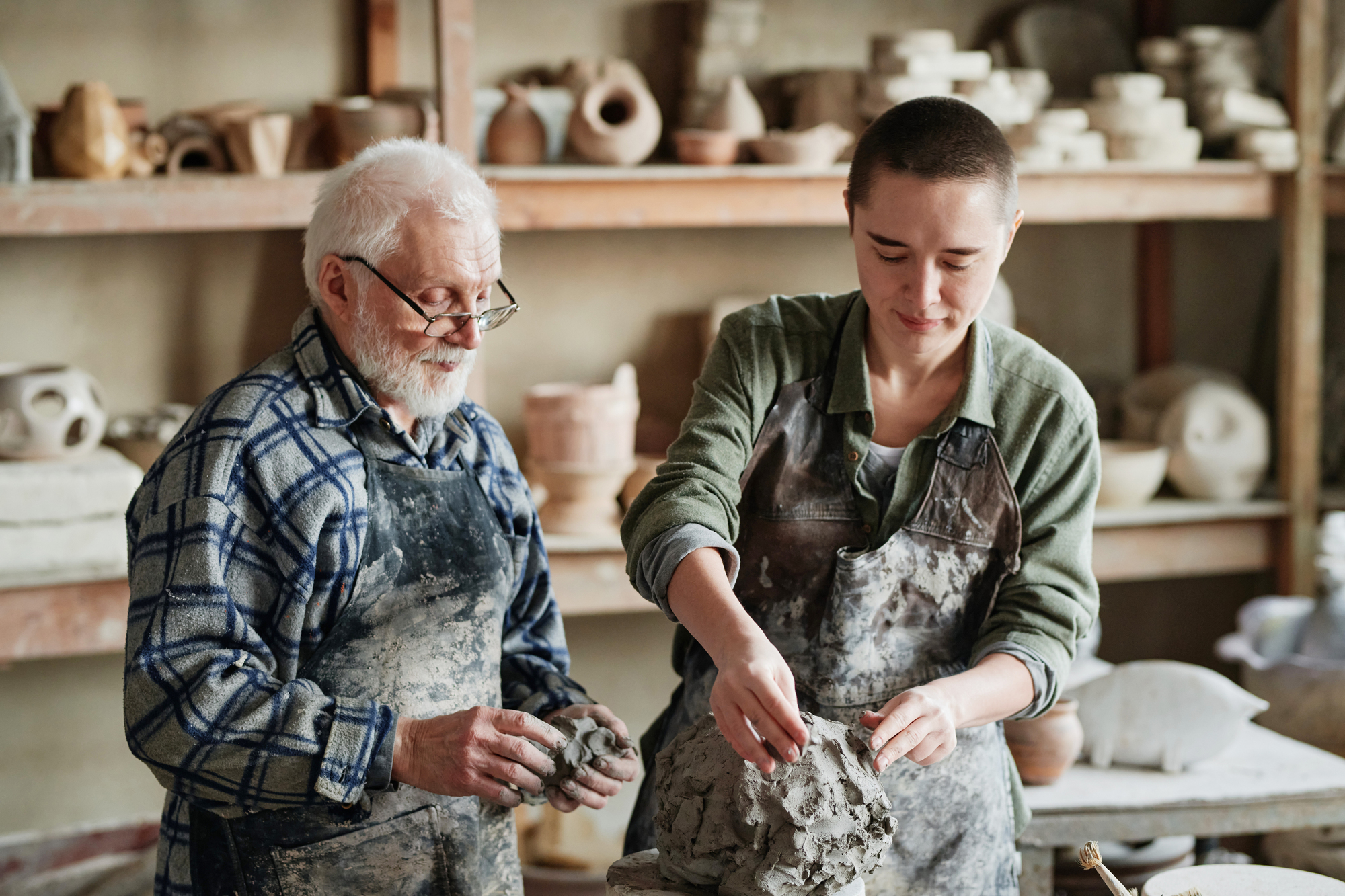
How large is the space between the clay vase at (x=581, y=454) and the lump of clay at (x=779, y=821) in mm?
1962

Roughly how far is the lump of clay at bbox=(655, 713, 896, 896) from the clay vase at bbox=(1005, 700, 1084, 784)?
44.3 inches

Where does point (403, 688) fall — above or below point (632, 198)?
below

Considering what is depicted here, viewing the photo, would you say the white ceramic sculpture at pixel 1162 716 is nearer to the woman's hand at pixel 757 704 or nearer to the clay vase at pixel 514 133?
the woman's hand at pixel 757 704

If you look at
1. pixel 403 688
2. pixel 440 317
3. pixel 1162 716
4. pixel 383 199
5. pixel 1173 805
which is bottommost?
pixel 1173 805

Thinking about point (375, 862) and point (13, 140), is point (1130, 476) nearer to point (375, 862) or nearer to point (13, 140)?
point (375, 862)

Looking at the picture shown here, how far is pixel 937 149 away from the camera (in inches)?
60.2

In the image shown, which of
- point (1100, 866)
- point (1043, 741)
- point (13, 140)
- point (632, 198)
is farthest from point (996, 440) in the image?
point (13, 140)

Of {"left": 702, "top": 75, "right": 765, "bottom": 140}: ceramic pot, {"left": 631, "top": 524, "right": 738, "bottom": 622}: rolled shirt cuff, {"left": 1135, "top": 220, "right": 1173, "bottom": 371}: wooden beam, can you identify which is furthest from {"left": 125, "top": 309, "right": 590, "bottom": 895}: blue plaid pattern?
{"left": 1135, "top": 220, "right": 1173, "bottom": 371}: wooden beam

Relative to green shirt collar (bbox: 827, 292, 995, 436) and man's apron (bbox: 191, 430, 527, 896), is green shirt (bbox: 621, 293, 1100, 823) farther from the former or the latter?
man's apron (bbox: 191, 430, 527, 896)

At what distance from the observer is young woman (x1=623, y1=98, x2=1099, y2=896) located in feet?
5.35

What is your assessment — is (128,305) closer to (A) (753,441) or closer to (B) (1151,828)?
(A) (753,441)

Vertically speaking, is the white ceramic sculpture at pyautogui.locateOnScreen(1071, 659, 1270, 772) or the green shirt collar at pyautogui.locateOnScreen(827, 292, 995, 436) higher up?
the green shirt collar at pyautogui.locateOnScreen(827, 292, 995, 436)

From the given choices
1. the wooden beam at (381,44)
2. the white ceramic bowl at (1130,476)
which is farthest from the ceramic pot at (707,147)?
the white ceramic bowl at (1130,476)

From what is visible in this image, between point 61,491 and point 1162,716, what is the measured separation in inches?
102
